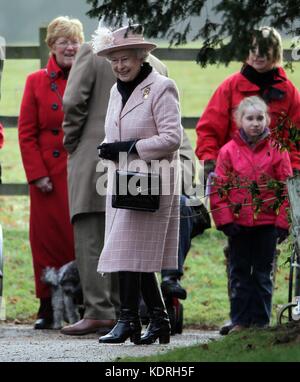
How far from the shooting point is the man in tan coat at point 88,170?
1047 centimetres

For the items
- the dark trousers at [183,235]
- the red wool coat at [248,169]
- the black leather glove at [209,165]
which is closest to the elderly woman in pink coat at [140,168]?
the red wool coat at [248,169]

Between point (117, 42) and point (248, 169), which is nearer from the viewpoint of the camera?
point (117, 42)

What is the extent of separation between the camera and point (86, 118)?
34.6 feet

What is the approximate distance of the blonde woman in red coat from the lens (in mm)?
11234

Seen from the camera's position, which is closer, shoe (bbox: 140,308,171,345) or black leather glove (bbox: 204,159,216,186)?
shoe (bbox: 140,308,171,345)

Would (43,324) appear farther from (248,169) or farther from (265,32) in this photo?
(265,32)

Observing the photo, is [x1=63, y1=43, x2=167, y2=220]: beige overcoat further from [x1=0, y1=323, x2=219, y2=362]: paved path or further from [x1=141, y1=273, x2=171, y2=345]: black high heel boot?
Answer: [x1=141, y1=273, x2=171, y2=345]: black high heel boot

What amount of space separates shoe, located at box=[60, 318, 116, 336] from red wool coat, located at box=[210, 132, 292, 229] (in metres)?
1.15

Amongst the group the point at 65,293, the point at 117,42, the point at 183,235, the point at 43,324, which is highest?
the point at 117,42

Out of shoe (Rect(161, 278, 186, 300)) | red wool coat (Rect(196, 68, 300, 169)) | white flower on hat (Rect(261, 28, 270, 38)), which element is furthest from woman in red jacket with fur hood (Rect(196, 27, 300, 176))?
white flower on hat (Rect(261, 28, 270, 38))

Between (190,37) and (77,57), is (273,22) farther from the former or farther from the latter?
(77,57)

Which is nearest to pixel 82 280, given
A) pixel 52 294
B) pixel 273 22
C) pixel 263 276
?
pixel 52 294

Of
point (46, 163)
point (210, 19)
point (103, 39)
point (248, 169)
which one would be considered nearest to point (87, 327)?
point (46, 163)

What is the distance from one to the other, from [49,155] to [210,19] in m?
4.80
